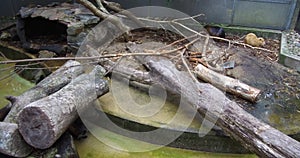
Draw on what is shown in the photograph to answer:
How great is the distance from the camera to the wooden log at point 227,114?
75.5 inches

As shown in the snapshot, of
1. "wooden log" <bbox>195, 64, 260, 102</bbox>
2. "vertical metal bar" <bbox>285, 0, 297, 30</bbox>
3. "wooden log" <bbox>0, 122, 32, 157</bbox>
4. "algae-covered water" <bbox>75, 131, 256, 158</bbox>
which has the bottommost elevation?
"algae-covered water" <bbox>75, 131, 256, 158</bbox>

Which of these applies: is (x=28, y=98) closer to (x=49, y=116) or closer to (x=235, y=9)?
(x=49, y=116)

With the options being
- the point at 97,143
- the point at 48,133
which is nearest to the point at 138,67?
the point at 97,143

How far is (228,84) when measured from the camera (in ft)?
9.25

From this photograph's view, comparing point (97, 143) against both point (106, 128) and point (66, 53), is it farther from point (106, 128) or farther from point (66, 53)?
point (66, 53)

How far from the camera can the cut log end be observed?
6.63ft

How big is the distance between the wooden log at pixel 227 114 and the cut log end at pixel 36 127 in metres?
1.22

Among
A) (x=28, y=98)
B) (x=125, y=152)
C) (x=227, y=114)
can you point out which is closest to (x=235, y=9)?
(x=227, y=114)

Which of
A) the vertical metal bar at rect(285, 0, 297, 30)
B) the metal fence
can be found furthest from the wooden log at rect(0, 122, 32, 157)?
the vertical metal bar at rect(285, 0, 297, 30)

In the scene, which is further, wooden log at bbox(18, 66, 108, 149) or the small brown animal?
the small brown animal

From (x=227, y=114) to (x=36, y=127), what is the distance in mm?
1563

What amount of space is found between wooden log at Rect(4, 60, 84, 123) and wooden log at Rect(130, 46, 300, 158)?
2.82 feet

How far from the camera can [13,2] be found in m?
4.73

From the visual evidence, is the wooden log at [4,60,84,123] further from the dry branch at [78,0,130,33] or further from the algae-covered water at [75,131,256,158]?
the dry branch at [78,0,130,33]
